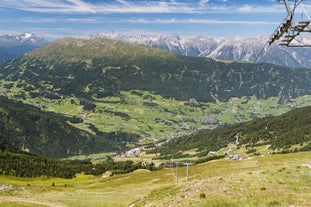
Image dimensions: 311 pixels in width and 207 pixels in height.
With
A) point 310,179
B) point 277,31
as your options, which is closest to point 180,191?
point 310,179

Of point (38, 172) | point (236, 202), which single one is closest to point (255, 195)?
point (236, 202)

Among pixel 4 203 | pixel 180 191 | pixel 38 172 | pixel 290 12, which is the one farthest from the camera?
pixel 38 172

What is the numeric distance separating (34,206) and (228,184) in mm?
34497

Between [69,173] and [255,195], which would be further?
[69,173]

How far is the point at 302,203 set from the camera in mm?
28984

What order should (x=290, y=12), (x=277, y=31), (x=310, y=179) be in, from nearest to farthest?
(x=290, y=12) < (x=277, y=31) < (x=310, y=179)

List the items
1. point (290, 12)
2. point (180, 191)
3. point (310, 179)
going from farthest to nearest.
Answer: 1. point (310, 179)
2. point (180, 191)
3. point (290, 12)

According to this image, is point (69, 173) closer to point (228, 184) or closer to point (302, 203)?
point (228, 184)

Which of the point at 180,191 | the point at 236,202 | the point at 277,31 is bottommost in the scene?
the point at 180,191

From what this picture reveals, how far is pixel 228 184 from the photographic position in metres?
42.2

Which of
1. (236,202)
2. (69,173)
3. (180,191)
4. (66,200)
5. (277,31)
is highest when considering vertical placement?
(277,31)

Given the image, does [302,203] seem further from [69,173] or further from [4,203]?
[69,173]

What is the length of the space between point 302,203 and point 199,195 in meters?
11.5

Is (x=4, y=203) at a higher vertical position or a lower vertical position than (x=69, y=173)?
higher
